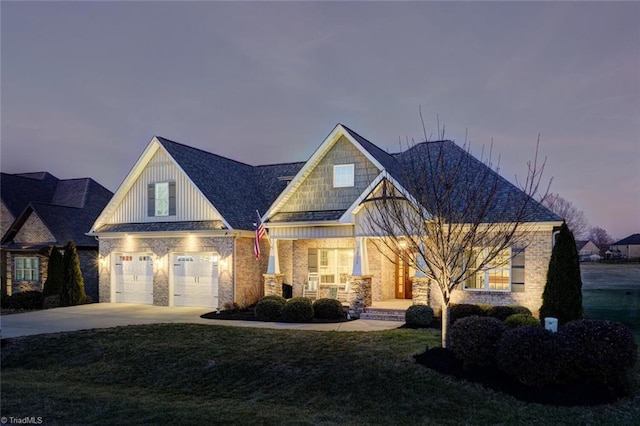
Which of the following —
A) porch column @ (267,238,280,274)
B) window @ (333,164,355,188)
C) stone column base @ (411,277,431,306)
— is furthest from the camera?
porch column @ (267,238,280,274)

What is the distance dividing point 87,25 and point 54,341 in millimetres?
11343

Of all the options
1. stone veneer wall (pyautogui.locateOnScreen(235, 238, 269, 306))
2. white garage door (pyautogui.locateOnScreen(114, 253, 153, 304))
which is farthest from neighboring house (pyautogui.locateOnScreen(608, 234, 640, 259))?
white garage door (pyautogui.locateOnScreen(114, 253, 153, 304))

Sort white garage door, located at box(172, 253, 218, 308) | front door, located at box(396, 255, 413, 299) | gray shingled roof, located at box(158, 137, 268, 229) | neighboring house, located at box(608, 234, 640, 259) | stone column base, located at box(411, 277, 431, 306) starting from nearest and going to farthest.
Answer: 1. stone column base, located at box(411, 277, 431, 306)
2. white garage door, located at box(172, 253, 218, 308)
3. front door, located at box(396, 255, 413, 299)
4. gray shingled roof, located at box(158, 137, 268, 229)
5. neighboring house, located at box(608, 234, 640, 259)

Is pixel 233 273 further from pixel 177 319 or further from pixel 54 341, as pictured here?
pixel 54 341

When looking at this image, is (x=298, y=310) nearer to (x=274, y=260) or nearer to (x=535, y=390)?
(x=274, y=260)

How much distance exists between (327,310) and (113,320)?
26.1 ft

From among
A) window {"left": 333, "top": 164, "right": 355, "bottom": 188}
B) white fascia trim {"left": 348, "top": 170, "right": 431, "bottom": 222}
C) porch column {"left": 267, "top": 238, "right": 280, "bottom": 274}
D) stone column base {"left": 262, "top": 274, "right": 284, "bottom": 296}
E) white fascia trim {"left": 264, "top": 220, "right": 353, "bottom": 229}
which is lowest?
stone column base {"left": 262, "top": 274, "right": 284, "bottom": 296}

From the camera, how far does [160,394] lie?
9.11m

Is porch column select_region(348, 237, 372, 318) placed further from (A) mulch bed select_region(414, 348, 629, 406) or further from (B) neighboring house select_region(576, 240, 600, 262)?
(B) neighboring house select_region(576, 240, 600, 262)


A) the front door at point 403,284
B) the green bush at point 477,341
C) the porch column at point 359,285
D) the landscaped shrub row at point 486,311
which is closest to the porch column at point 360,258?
the porch column at point 359,285

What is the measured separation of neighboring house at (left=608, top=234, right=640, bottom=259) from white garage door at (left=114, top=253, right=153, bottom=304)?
92.3 metres

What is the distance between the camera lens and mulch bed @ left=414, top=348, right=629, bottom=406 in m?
7.84

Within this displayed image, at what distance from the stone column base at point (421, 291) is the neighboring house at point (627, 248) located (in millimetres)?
88492

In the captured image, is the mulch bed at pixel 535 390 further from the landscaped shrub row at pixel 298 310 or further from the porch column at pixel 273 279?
the porch column at pixel 273 279
